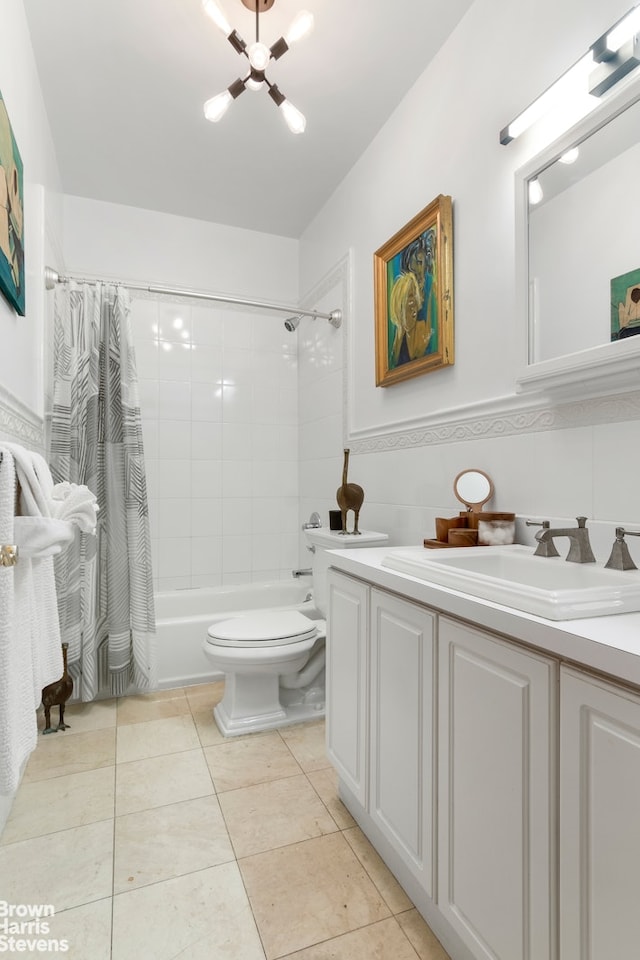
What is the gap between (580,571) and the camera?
1.11 m

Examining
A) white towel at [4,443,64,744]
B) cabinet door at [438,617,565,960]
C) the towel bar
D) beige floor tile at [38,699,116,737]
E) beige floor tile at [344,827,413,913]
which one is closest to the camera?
cabinet door at [438,617,565,960]

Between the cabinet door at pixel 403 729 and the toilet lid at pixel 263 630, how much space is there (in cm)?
77

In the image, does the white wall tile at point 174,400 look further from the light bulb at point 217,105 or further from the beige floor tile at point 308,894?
the beige floor tile at point 308,894

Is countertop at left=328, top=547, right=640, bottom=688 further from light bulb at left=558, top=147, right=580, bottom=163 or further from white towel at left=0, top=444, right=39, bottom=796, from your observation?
light bulb at left=558, top=147, right=580, bottom=163

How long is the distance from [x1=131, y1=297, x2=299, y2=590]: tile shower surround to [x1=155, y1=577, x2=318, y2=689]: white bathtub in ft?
0.50

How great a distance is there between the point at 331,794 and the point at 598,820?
46.0 inches

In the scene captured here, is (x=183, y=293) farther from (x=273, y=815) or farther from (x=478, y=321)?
(x=273, y=815)

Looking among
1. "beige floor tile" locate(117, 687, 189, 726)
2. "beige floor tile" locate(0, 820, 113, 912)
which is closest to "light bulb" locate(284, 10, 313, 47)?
"beige floor tile" locate(0, 820, 113, 912)

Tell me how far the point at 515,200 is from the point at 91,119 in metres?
1.99

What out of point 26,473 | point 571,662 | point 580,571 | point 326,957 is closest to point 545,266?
point 580,571

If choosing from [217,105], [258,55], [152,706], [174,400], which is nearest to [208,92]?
[217,105]

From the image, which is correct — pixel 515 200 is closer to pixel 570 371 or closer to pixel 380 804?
pixel 570 371

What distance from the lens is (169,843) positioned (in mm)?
1376

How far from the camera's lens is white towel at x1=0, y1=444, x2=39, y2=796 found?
868 mm
